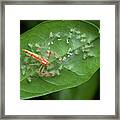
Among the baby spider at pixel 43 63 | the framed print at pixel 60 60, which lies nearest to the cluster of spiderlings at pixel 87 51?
the framed print at pixel 60 60

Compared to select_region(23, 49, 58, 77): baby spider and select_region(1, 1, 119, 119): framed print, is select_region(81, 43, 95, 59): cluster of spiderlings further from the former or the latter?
select_region(23, 49, 58, 77): baby spider

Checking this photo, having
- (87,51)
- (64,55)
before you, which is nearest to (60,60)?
(64,55)

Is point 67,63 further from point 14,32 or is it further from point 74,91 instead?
point 14,32

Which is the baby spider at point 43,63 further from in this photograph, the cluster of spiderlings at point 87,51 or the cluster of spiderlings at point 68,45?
the cluster of spiderlings at point 87,51

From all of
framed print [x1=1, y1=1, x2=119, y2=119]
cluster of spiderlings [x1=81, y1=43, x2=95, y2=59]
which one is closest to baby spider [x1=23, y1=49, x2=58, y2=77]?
framed print [x1=1, y1=1, x2=119, y2=119]

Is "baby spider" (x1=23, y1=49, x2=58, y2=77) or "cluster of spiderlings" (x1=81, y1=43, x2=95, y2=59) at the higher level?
"cluster of spiderlings" (x1=81, y1=43, x2=95, y2=59)

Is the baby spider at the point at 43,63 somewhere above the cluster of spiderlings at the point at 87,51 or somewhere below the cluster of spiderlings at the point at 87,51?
below

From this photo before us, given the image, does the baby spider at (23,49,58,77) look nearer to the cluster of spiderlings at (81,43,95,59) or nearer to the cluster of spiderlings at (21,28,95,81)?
the cluster of spiderlings at (21,28,95,81)
